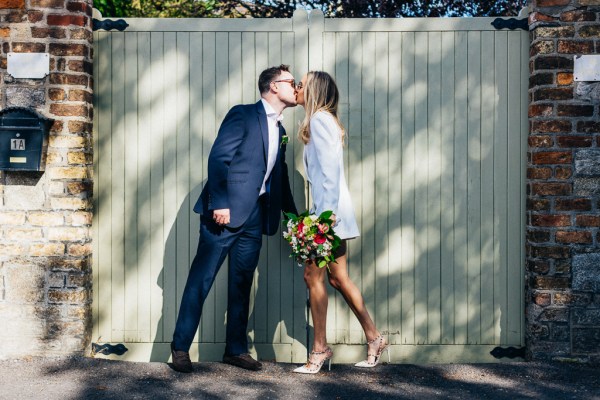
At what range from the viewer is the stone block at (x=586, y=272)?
4.97 m

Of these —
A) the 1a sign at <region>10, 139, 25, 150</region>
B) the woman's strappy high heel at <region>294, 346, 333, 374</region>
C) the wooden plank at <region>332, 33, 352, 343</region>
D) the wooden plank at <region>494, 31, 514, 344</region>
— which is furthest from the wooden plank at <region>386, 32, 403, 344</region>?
the 1a sign at <region>10, 139, 25, 150</region>

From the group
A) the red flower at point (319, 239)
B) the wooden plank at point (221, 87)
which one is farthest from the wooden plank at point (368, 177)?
the wooden plank at point (221, 87)

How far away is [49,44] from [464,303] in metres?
3.25

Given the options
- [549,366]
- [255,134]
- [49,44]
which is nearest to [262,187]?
[255,134]

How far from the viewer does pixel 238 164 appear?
473 centimetres

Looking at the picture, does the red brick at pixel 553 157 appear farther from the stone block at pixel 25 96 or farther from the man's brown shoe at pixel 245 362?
the stone block at pixel 25 96

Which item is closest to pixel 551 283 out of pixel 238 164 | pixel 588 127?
pixel 588 127

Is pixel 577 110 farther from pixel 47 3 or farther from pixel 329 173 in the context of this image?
pixel 47 3

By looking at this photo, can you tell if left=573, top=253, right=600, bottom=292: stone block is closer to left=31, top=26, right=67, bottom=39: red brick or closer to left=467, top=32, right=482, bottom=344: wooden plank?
left=467, top=32, right=482, bottom=344: wooden plank

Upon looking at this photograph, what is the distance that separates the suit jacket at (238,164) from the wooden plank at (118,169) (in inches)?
28.9

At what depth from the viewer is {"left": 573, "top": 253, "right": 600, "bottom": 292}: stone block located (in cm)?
497

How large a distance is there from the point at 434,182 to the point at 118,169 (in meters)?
2.16

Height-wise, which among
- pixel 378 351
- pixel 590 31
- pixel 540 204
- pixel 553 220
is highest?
pixel 590 31

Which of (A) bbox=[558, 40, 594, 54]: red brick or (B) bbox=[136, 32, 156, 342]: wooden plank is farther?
(B) bbox=[136, 32, 156, 342]: wooden plank
